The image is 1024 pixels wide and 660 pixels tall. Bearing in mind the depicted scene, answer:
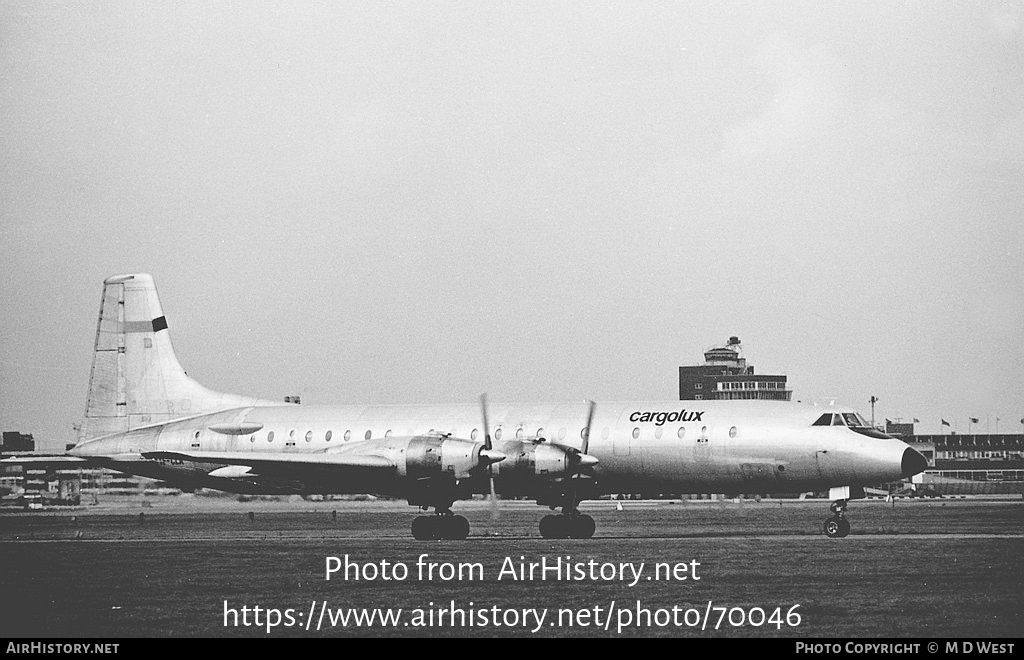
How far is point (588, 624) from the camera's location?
17000mm

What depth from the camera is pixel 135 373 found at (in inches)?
1756

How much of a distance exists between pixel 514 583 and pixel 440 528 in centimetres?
1235

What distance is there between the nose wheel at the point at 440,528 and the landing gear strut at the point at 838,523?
942 cm

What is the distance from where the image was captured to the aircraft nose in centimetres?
3297

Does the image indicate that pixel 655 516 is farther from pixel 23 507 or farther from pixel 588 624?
pixel 588 624

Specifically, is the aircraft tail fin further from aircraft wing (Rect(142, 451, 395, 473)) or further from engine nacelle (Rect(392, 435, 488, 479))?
engine nacelle (Rect(392, 435, 488, 479))

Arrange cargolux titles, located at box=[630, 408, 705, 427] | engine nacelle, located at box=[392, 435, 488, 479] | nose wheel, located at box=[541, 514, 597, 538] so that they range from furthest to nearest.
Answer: cargolux titles, located at box=[630, 408, 705, 427] < nose wheel, located at box=[541, 514, 597, 538] < engine nacelle, located at box=[392, 435, 488, 479]

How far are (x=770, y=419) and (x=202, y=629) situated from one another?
20630 mm

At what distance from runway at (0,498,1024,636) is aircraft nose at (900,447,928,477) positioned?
1.73m

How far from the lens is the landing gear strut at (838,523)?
33.7 metres

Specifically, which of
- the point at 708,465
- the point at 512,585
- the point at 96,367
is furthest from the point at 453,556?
the point at 96,367

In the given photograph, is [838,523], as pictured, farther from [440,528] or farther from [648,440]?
[440,528]

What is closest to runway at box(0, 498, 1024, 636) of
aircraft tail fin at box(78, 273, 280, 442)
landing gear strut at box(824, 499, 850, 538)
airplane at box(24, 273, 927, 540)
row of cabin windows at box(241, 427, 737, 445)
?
landing gear strut at box(824, 499, 850, 538)

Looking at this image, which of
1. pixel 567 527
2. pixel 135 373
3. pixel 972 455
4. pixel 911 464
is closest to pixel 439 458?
pixel 567 527
